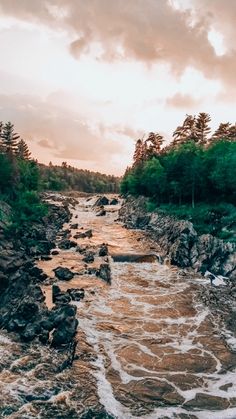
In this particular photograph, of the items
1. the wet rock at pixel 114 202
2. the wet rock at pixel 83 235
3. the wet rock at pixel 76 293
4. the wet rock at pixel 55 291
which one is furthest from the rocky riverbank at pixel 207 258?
the wet rock at pixel 114 202

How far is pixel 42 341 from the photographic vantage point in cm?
2566

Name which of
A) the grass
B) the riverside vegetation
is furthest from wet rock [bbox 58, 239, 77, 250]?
the grass

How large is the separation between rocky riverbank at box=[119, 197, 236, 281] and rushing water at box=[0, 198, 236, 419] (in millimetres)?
4016

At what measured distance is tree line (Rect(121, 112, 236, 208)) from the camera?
6412 centimetres

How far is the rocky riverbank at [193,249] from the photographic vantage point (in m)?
45.4

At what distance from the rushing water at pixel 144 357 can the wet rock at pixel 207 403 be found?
50 millimetres

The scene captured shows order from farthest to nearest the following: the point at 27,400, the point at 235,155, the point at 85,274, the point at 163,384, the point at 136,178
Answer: the point at 136,178
the point at 235,155
the point at 85,274
the point at 163,384
the point at 27,400

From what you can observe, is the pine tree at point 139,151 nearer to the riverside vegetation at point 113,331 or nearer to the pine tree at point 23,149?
the pine tree at point 23,149

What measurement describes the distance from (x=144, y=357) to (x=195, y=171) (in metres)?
47.5

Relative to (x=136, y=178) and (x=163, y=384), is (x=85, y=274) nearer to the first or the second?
(x=163, y=384)

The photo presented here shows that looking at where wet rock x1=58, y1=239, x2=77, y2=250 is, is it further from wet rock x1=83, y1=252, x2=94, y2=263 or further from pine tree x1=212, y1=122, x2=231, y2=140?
pine tree x1=212, y1=122, x2=231, y2=140

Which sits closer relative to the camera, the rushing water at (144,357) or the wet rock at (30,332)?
the rushing water at (144,357)

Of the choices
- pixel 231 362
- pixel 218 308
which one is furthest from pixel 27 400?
pixel 218 308

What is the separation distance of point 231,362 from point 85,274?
71.0 feet
